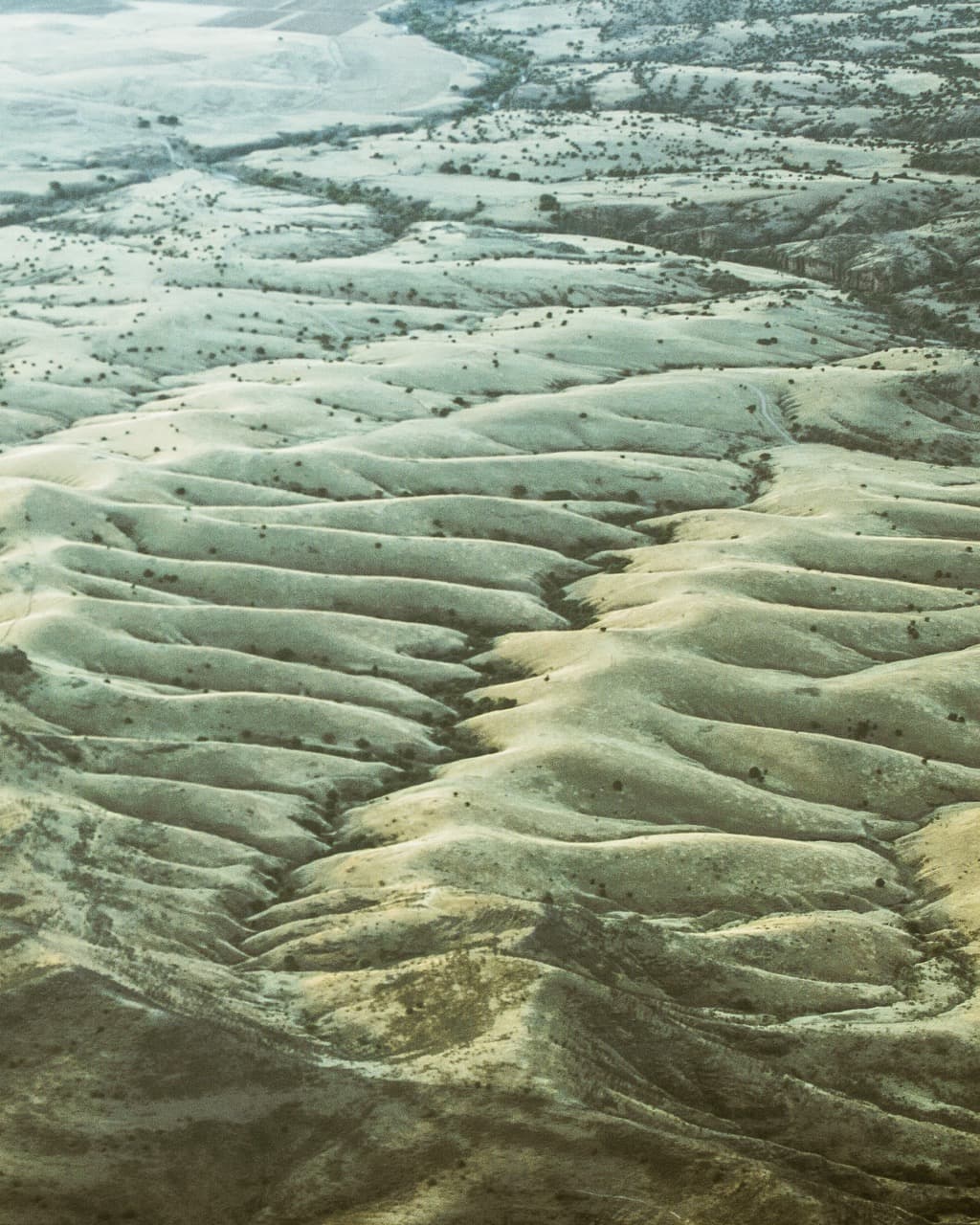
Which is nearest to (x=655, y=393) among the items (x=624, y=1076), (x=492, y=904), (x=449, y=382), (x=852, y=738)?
(x=449, y=382)

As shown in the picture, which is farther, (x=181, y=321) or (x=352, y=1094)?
(x=181, y=321)

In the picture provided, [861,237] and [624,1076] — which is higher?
[861,237]

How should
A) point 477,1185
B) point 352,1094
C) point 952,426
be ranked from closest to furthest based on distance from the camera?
point 477,1185 → point 352,1094 → point 952,426

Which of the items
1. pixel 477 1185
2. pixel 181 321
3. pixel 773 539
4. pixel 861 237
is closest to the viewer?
pixel 477 1185

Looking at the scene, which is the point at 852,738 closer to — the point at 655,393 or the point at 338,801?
the point at 338,801

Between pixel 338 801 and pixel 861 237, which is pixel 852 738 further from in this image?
pixel 861 237

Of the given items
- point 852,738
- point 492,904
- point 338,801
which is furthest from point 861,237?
point 492,904
